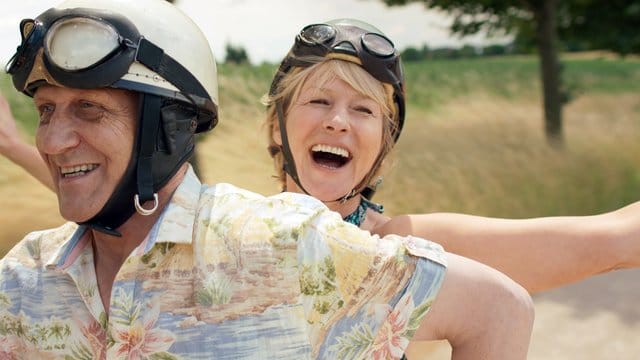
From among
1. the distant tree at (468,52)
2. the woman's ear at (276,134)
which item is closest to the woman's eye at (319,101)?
the woman's ear at (276,134)

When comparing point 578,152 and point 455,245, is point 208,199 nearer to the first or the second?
point 455,245

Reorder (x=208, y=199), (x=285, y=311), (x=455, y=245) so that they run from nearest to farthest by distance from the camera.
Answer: (x=285, y=311) < (x=208, y=199) < (x=455, y=245)

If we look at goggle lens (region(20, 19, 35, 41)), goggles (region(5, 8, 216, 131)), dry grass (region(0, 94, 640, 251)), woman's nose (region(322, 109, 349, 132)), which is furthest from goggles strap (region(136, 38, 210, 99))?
dry grass (region(0, 94, 640, 251))

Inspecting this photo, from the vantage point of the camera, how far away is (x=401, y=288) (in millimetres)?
1768

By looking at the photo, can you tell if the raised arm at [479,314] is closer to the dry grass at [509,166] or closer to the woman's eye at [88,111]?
the woman's eye at [88,111]

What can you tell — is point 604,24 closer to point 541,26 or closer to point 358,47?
point 541,26

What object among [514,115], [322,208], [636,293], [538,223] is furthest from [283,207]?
[514,115]

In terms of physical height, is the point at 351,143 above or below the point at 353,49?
below

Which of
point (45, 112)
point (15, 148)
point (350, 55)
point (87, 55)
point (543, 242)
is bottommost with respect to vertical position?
point (543, 242)

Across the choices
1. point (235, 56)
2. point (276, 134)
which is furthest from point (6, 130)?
point (235, 56)

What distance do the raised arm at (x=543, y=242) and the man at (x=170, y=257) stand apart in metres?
0.60

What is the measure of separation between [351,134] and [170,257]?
1.25m

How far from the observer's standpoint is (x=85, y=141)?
1.87m

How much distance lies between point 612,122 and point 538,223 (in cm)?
1111
